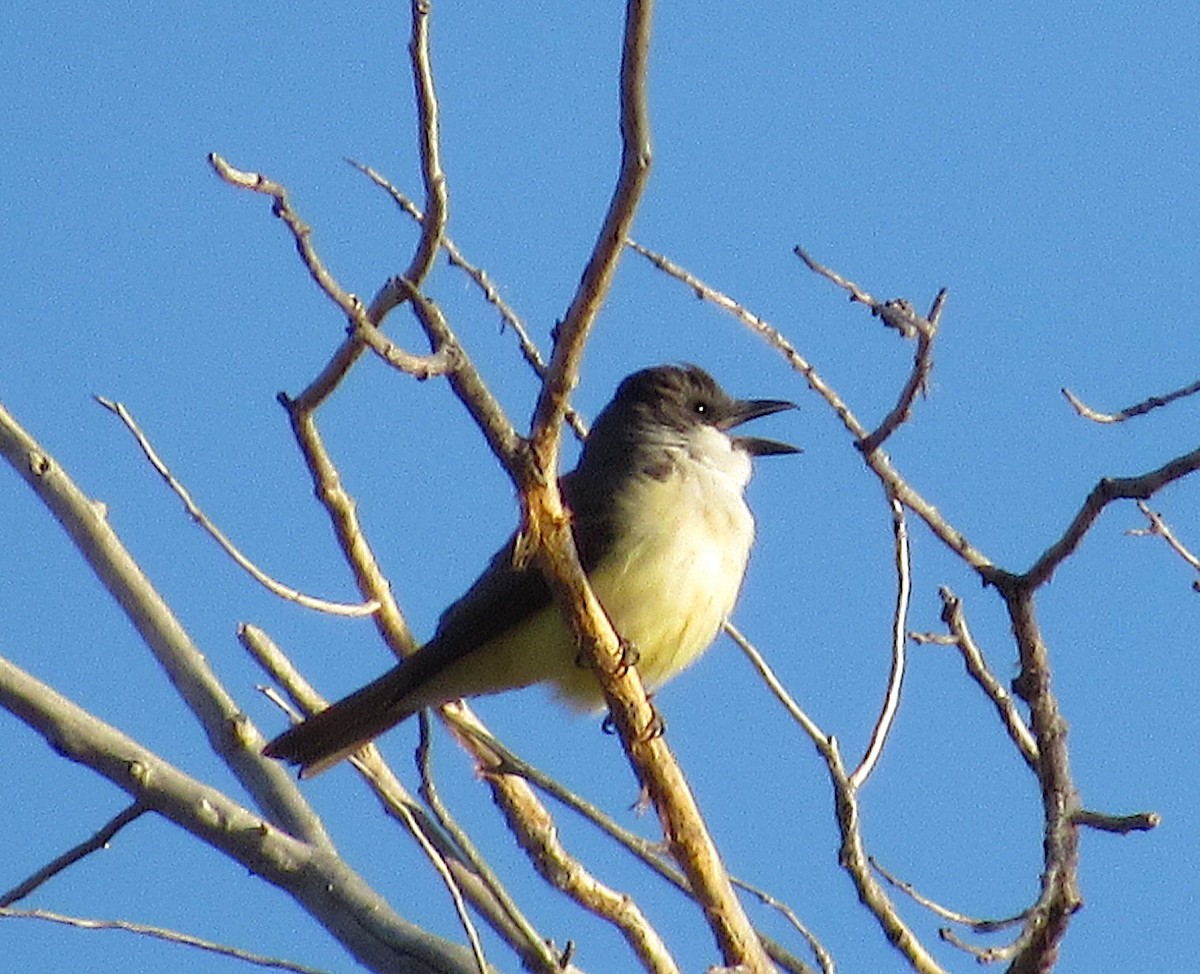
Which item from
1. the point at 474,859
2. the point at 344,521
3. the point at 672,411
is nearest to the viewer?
the point at 474,859

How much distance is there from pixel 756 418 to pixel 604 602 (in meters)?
1.56

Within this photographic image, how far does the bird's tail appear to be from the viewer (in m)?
6.36

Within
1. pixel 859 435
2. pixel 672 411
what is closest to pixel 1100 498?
pixel 859 435

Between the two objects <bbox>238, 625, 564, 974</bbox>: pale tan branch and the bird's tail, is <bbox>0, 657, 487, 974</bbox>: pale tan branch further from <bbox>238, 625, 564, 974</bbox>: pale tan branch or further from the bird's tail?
the bird's tail

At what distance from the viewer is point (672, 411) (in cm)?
816

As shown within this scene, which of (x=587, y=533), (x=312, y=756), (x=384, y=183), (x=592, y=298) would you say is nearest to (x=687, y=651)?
(x=587, y=533)

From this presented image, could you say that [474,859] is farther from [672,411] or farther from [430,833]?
[672,411]

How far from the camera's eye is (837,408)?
5.02 meters

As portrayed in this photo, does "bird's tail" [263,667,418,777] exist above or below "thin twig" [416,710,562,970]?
above

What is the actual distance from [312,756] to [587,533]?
52.1 inches

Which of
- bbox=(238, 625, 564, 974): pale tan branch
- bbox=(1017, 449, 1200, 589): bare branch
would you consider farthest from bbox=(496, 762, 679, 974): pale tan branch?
bbox=(1017, 449, 1200, 589): bare branch

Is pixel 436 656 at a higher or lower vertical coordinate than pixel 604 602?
lower

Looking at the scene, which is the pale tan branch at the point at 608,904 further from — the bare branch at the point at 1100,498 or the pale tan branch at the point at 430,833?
the bare branch at the point at 1100,498

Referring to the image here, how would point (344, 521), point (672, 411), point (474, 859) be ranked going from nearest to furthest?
point (474, 859)
point (344, 521)
point (672, 411)
